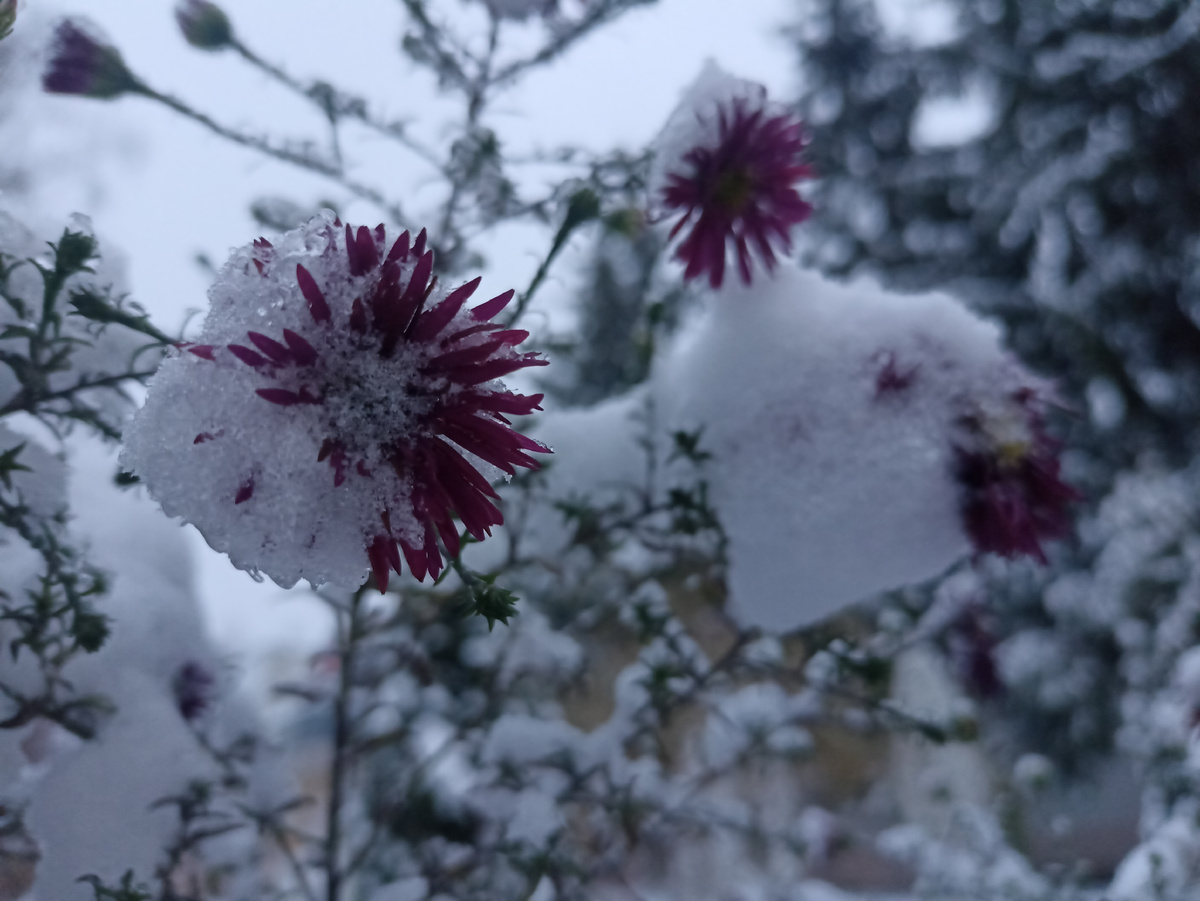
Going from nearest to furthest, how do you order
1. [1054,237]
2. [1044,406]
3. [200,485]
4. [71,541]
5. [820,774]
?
[200,485]
[71,541]
[1044,406]
[1054,237]
[820,774]

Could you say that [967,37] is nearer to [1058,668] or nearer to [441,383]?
[1058,668]

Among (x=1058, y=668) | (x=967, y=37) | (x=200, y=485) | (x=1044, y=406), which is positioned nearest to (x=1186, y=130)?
(x=967, y=37)

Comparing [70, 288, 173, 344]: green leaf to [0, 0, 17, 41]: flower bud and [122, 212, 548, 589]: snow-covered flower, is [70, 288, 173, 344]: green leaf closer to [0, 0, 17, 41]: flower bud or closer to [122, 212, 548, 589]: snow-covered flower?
[122, 212, 548, 589]: snow-covered flower

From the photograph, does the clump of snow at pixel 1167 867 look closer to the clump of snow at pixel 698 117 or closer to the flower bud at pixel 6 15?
the clump of snow at pixel 698 117

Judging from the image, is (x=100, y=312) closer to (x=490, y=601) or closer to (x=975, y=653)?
(x=490, y=601)

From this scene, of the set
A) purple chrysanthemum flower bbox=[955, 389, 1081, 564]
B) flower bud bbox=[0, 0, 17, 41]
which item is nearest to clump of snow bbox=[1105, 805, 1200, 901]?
purple chrysanthemum flower bbox=[955, 389, 1081, 564]

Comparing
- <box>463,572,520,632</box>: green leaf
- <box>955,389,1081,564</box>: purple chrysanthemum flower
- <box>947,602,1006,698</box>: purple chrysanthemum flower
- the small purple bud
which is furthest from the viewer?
<box>947,602,1006,698</box>: purple chrysanthemum flower
